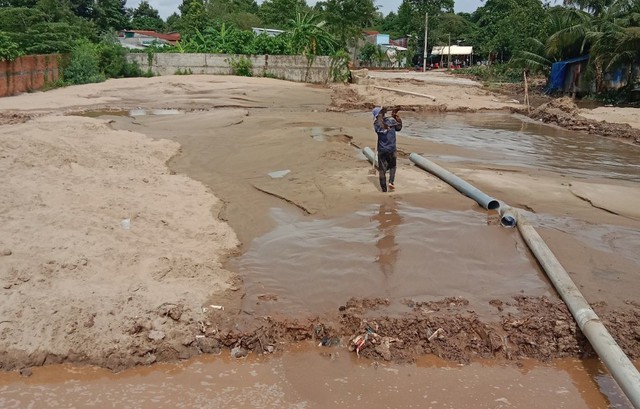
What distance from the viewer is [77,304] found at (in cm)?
484

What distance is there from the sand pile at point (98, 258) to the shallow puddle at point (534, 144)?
6.55 meters

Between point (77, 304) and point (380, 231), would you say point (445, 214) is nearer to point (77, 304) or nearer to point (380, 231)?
point (380, 231)

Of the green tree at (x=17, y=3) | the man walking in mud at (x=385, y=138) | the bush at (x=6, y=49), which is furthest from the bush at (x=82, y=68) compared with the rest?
the man walking in mud at (x=385, y=138)

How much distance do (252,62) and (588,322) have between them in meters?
28.3

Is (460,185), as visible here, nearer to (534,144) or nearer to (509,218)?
(509,218)

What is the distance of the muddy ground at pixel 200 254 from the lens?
468 centimetres

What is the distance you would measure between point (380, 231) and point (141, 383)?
375 cm

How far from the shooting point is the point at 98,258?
18.5ft

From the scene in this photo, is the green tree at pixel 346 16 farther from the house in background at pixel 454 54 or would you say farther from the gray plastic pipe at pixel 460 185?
the gray plastic pipe at pixel 460 185

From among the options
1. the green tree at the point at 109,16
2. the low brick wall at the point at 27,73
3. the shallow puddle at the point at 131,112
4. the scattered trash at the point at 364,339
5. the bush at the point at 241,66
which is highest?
the green tree at the point at 109,16

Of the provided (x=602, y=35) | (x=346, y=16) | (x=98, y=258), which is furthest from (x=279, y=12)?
(x=98, y=258)

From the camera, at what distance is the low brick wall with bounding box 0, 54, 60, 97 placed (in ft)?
67.4

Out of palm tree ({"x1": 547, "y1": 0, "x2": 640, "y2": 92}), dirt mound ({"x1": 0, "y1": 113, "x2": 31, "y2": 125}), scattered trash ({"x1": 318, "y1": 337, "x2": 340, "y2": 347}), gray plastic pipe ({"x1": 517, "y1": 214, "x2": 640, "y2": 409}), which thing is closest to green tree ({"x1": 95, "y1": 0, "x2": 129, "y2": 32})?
dirt mound ({"x1": 0, "y1": 113, "x2": 31, "y2": 125})

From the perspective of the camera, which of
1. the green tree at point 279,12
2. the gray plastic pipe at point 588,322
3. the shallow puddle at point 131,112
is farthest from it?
the green tree at point 279,12
